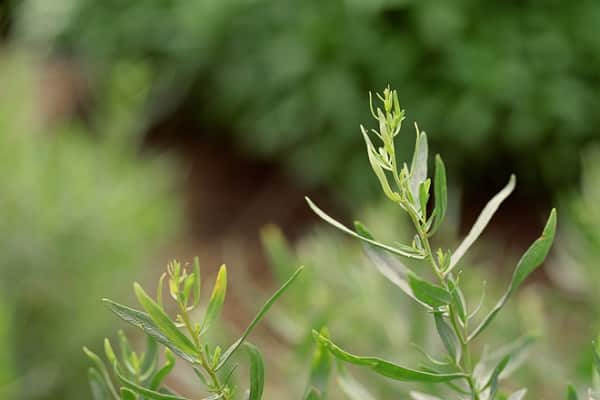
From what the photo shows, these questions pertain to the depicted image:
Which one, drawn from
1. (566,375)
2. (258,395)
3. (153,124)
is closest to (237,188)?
(153,124)

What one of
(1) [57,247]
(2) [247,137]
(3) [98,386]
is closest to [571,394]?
(3) [98,386]

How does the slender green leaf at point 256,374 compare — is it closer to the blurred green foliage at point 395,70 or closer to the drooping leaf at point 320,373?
the drooping leaf at point 320,373

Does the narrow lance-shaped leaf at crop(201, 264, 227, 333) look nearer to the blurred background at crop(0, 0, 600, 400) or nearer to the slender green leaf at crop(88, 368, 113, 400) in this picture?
the slender green leaf at crop(88, 368, 113, 400)

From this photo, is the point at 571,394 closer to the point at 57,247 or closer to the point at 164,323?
the point at 164,323

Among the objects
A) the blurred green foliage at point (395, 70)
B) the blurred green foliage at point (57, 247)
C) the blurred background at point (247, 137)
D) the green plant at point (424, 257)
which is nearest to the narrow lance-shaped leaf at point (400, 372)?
the green plant at point (424, 257)

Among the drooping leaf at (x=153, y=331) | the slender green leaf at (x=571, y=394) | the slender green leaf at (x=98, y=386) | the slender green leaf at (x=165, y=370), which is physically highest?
the drooping leaf at (x=153, y=331)

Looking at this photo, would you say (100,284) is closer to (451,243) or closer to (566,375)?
(451,243)
